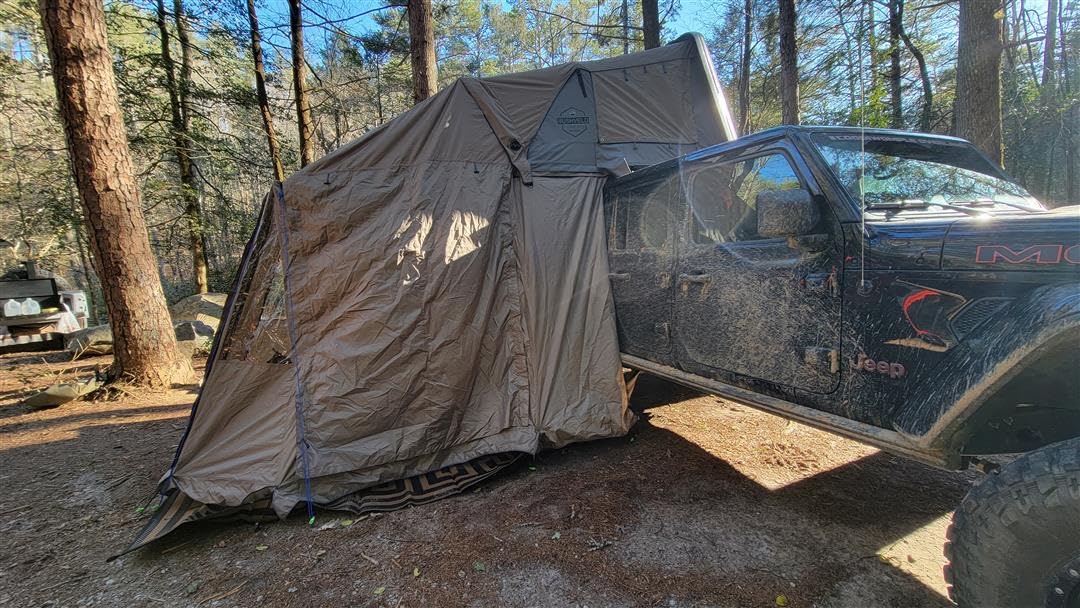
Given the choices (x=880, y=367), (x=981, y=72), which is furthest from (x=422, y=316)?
(x=981, y=72)

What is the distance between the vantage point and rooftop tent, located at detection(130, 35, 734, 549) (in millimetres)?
3133

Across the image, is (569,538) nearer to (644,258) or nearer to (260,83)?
(644,258)

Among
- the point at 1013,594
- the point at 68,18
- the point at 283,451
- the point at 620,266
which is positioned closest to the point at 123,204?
the point at 68,18

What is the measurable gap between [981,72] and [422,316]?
659 centimetres

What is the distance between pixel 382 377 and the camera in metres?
3.25

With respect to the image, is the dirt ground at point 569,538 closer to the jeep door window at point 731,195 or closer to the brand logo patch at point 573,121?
the jeep door window at point 731,195

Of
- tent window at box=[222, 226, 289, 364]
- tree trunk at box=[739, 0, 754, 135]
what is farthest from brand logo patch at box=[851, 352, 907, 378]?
tree trunk at box=[739, 0, 754, 135]

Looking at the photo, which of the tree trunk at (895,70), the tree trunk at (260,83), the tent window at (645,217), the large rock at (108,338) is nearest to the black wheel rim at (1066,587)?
the tent window at (645,217)

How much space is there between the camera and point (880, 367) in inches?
80.0

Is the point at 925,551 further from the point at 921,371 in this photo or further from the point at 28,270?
the point at 28,270

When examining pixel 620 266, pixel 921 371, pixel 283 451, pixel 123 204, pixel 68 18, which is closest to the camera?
pixel 921 371

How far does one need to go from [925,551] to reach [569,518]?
183 centimetres

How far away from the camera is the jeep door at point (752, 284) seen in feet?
7.47

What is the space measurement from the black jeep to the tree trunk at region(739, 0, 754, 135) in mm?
15411
